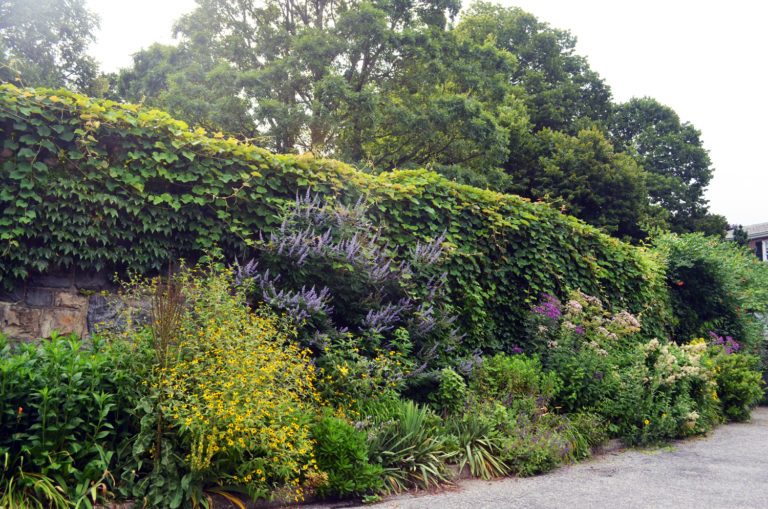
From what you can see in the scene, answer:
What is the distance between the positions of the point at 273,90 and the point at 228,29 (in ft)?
11.3

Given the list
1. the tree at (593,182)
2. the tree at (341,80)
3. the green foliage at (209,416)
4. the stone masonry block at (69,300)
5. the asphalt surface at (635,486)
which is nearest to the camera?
the green foliage at (209,416)

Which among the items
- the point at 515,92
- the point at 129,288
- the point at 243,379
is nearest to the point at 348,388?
the point at 243,379

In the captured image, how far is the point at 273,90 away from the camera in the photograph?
14.2 meters

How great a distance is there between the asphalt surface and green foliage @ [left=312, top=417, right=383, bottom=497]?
0.70 ft

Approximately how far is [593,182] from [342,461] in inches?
690

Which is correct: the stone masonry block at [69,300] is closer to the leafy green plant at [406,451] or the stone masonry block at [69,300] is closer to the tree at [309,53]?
the leafy green plant at [406,451]

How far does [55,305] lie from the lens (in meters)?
4.73

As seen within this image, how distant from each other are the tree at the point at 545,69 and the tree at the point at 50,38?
14.8 metres

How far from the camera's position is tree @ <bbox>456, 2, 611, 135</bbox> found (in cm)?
2114

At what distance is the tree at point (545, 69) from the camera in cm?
2114

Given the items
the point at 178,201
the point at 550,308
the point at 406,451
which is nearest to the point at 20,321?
the point at 178,201

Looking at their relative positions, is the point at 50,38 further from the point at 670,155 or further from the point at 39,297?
the point at 670,155

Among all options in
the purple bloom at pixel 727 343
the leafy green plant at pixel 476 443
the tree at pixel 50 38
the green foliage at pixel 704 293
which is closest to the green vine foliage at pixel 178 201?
the leafy green plant at pixel 476 443

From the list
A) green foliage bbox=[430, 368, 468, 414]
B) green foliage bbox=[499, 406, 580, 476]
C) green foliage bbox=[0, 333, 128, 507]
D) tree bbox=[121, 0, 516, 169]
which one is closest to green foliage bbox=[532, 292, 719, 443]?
green foliage bbox=[499, 406, 580, 476]
